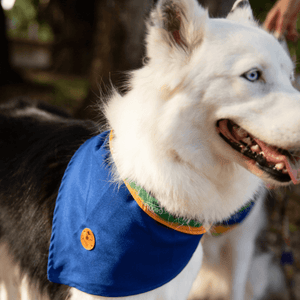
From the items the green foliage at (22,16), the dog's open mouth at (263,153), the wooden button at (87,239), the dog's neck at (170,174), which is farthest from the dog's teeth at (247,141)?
the green foliage at (22,16)

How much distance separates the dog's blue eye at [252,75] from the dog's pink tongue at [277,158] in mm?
262

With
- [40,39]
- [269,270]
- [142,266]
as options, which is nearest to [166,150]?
[142,266]

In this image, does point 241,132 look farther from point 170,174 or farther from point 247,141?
point 170,174

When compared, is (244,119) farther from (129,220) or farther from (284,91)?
(129,220)

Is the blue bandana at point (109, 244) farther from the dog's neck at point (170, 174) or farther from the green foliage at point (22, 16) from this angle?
the green foliage at point (22, 16)

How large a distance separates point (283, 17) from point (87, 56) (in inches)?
306

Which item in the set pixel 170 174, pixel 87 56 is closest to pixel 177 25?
pixel 170 174

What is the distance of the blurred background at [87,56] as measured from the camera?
3070mm

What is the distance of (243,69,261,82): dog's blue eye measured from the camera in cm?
126

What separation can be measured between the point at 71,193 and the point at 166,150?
0.57 meters

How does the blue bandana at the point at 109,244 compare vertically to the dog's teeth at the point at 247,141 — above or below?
below

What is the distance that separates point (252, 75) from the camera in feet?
4.16

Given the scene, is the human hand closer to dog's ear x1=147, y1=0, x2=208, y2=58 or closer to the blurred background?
the blurred background

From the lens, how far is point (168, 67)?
4.54 ft
